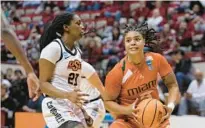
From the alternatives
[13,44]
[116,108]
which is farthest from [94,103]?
[13,44]

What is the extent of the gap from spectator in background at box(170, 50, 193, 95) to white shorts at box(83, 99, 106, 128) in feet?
12.4

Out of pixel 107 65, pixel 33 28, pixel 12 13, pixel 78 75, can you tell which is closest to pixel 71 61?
pixel 78 75

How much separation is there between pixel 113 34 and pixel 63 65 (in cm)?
839

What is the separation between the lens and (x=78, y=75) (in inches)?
207

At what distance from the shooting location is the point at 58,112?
512 centimetres

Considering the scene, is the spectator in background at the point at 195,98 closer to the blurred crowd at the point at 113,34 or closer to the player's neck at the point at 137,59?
the blurred crowd at the point at 113,34

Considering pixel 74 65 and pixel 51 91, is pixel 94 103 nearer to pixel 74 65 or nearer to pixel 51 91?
pixel 74 65

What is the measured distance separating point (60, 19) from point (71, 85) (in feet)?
2.24

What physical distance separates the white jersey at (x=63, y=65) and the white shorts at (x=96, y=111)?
787mm

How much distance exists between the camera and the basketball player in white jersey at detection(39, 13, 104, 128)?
507cm

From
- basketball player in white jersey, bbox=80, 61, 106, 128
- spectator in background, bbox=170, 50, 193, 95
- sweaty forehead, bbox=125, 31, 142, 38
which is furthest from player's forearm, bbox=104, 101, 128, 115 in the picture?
spectator in background, bbox=170, 50, 193, 95

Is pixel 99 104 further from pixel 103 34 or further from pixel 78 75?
pixel 103 34

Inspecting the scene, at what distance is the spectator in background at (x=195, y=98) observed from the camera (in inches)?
350

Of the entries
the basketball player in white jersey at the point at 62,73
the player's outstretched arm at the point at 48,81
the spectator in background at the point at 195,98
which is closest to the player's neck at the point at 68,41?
the basketball player in white jersey at the point at 62,73
